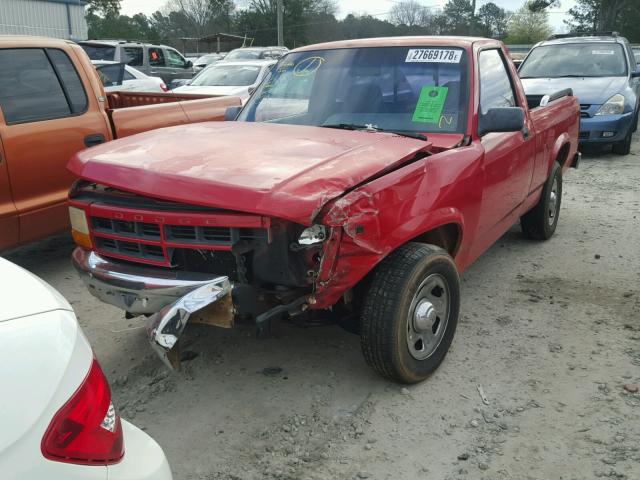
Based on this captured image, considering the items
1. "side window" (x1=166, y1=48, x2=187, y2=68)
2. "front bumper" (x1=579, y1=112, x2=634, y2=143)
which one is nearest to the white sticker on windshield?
"front bumper" (x1=579, y1=112, x2=634, y2=143)

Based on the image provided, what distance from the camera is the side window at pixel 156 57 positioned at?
61.6 ft

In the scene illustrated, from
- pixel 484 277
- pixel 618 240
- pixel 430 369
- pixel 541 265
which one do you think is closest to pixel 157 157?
pixel 430 369

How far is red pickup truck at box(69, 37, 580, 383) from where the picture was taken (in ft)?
9.17

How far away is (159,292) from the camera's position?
289 centimetres

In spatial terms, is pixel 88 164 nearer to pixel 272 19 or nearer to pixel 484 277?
pixel 484 277

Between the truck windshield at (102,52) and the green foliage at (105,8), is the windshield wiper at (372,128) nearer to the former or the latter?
the truck windshield at (102,52)

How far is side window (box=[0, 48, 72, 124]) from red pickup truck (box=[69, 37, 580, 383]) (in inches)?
61.9

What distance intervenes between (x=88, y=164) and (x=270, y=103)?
5.40ft

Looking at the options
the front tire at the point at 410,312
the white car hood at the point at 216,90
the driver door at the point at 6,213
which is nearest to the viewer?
the front tire at the point at 410,312

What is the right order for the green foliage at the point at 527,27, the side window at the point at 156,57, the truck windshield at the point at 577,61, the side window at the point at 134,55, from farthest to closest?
the green foliage at the point at 527,27 < the side window at the point at 156,57 < the side window at the point at 134,55 < the truck windshield at the point at 577,61

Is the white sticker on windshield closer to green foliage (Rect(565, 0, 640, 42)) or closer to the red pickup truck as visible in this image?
the red pickup truck

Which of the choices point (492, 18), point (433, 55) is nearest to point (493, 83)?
point (433, 55)

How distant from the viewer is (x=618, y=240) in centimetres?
592

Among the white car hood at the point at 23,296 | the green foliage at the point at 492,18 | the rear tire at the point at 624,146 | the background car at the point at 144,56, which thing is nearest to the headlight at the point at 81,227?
the white car hood at the point at 23,296
